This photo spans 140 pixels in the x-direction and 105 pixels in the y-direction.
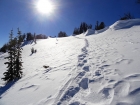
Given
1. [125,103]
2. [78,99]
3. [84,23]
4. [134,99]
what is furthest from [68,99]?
[84,23]

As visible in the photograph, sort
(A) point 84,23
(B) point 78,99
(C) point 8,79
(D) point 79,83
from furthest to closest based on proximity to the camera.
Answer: (A) point 84,23 < (C) point 8,79 < (D) point 79,83 < (B) point 78,99

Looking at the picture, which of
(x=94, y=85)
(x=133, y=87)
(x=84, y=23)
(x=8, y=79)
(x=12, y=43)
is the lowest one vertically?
(x=8, y=79)

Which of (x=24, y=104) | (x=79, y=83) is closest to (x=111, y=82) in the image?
(x=79, y=83)

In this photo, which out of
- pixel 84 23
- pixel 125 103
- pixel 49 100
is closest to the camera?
pixel 125 103

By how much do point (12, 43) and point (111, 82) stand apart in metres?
10.2

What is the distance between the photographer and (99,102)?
2656 mm

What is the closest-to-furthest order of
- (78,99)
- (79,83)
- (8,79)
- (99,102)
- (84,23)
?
(99,102), (78,99), (79,83), (8,79), (84,23)

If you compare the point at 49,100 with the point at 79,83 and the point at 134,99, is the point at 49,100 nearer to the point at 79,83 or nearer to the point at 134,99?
the point at 79,83

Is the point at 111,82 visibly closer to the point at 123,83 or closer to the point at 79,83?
the point at 123,83

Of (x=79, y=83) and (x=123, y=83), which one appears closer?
(x=123, y=83)

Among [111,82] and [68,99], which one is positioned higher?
[111,82]

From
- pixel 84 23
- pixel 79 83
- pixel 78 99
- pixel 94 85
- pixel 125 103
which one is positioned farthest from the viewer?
pixel 84 23

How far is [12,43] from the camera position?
9.91 metres

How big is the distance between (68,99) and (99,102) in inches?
39.1
